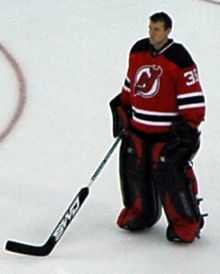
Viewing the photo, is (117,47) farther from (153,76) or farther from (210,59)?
(153,76)

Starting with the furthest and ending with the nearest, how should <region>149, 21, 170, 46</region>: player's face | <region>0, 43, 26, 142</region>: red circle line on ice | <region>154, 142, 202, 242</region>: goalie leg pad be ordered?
<region>0, 43, 26, 142</region>: red circle line on ice < <region>154, 142, 202, 242</region>: goalie leg pad < <region>149, 21, 170, 46</region>: player's face

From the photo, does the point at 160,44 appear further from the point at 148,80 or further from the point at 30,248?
the point at 30,248

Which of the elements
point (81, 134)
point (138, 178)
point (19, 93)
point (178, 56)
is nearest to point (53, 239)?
point (138, 178)

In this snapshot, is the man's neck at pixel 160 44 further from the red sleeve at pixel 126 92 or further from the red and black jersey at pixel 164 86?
the red sleeve at pixel 126 92

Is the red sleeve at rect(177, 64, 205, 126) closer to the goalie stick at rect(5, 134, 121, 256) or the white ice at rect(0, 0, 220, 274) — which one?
the goalie stick at rect(5, 134, 121, 256)

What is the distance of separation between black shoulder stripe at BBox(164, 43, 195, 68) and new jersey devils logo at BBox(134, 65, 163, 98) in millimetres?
48

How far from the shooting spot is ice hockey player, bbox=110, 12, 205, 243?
2.79 m

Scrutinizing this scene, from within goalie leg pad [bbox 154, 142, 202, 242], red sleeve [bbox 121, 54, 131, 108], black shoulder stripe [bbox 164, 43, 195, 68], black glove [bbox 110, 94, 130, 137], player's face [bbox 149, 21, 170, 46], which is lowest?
goalie leg pad [bbox 154, 142, 202, 242]

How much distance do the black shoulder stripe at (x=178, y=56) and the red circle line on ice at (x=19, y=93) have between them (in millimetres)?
1253

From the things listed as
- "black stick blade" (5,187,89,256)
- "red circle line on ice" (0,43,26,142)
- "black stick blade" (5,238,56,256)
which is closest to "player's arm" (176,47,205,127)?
"black stick blade" (5,187,89,256)

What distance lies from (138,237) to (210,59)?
1790mm

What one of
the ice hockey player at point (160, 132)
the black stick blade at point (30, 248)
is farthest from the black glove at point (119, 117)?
the black stick blade at point (30, 248)

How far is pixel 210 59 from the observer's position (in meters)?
4.72

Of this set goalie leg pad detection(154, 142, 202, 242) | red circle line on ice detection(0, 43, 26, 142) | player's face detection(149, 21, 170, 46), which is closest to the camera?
player's face detection(149, 21, 170, 46)
